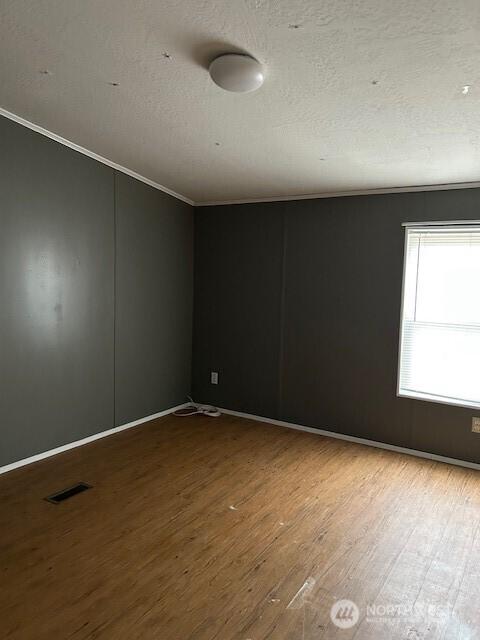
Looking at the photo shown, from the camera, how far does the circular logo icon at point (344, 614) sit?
1.93 meters

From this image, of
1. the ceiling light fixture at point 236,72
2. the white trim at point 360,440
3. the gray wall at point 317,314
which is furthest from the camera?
the gray wall at point 317,314

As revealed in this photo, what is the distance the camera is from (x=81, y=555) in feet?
7.73

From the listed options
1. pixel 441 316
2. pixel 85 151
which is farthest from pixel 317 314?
pixel 85 151

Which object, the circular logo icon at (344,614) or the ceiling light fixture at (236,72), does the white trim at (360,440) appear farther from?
the ceiling light fixture at (236,72)

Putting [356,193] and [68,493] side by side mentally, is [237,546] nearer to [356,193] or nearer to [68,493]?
[68,493]

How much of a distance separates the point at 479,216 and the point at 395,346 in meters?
1.24

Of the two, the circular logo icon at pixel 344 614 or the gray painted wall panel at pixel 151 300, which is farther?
the gray painted wall panel at pixel 151 300

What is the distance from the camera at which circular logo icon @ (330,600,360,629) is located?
6.32 ft

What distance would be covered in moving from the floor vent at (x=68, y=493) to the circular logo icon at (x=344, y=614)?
71.7 inches

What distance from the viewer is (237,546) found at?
98.1 inches

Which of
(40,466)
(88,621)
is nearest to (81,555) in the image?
(88,621)

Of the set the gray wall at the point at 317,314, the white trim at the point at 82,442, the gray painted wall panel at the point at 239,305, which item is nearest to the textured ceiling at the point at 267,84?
the gray wall at the point at 317,314

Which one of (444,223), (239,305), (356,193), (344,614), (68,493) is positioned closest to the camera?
(344,614)

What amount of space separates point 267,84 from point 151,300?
2653 millimetres
